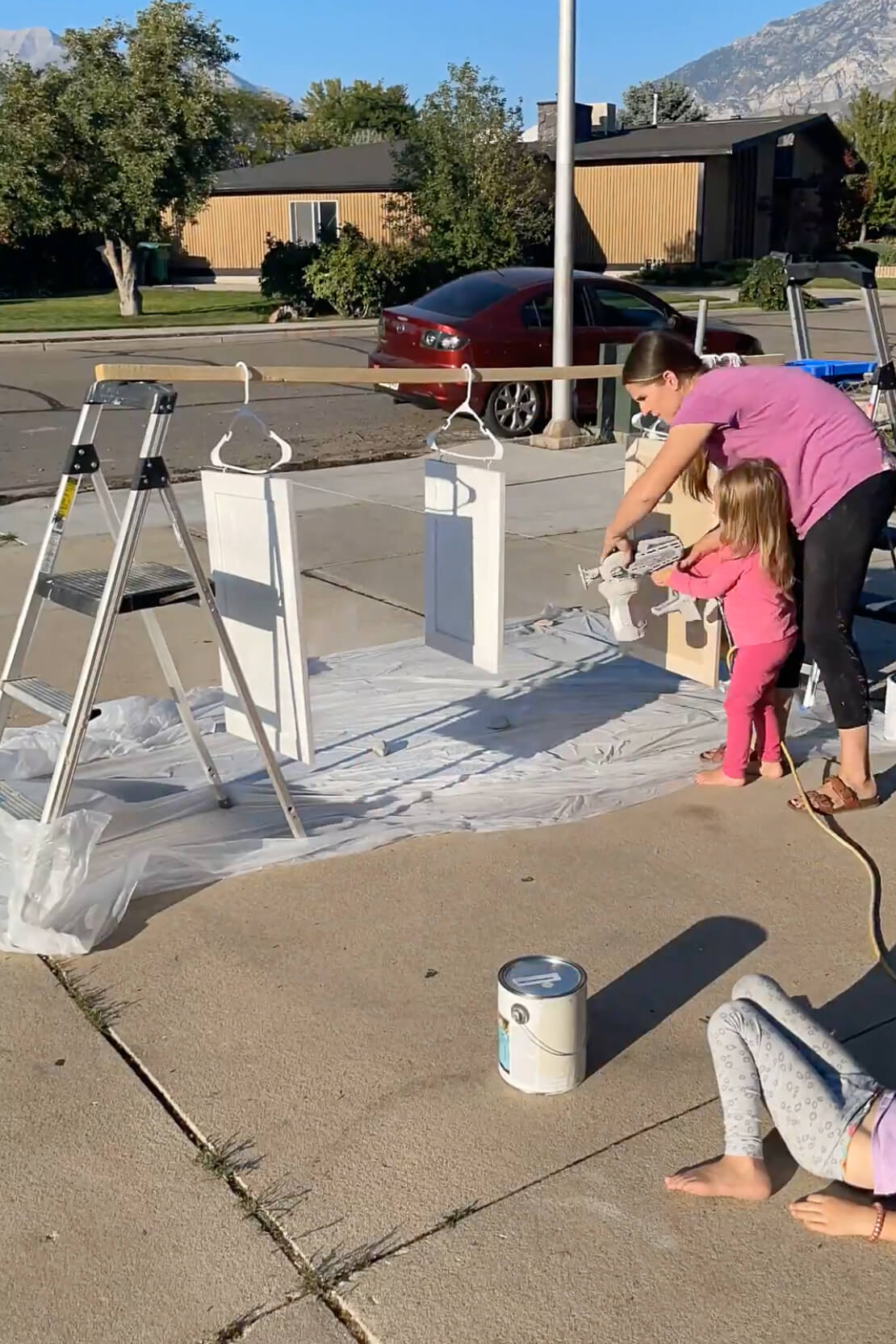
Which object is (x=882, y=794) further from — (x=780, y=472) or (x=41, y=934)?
(x=41, y=934)

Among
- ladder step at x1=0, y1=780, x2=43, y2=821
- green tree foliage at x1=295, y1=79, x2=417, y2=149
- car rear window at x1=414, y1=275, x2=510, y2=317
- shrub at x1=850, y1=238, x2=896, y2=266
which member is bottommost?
ladder step at x1=0, y1=780, x2=43, y2=821

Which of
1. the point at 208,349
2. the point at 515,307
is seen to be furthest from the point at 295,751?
the point at 208,349

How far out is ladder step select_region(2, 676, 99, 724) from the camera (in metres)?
3.82

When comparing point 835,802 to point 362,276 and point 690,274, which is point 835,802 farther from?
point 690,274

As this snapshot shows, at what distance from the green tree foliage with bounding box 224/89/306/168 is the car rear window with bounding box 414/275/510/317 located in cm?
6210

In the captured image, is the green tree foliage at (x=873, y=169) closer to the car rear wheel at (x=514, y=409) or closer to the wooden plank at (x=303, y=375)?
the car rear wheel at (x=514, y=409)

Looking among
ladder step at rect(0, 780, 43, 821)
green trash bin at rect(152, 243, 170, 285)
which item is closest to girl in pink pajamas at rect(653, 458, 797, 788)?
ladder step at rect(0, 780, 43, 821)

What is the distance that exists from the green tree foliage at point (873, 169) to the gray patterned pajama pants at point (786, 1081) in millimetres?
46767

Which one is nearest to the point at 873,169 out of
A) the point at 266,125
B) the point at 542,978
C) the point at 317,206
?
the point at 317,206

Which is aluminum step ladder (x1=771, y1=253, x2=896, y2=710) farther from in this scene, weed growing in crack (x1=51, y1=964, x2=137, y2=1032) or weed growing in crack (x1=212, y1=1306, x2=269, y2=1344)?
weed growing in crack (x1=212, y1=1306, x2=269, y2=1344)

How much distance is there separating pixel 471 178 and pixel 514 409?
19.0 meters

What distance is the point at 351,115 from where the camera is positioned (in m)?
82.1

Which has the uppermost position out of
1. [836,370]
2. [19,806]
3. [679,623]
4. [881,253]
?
[881,253]

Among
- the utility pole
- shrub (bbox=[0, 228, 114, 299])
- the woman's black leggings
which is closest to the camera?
the woman's black leggings
